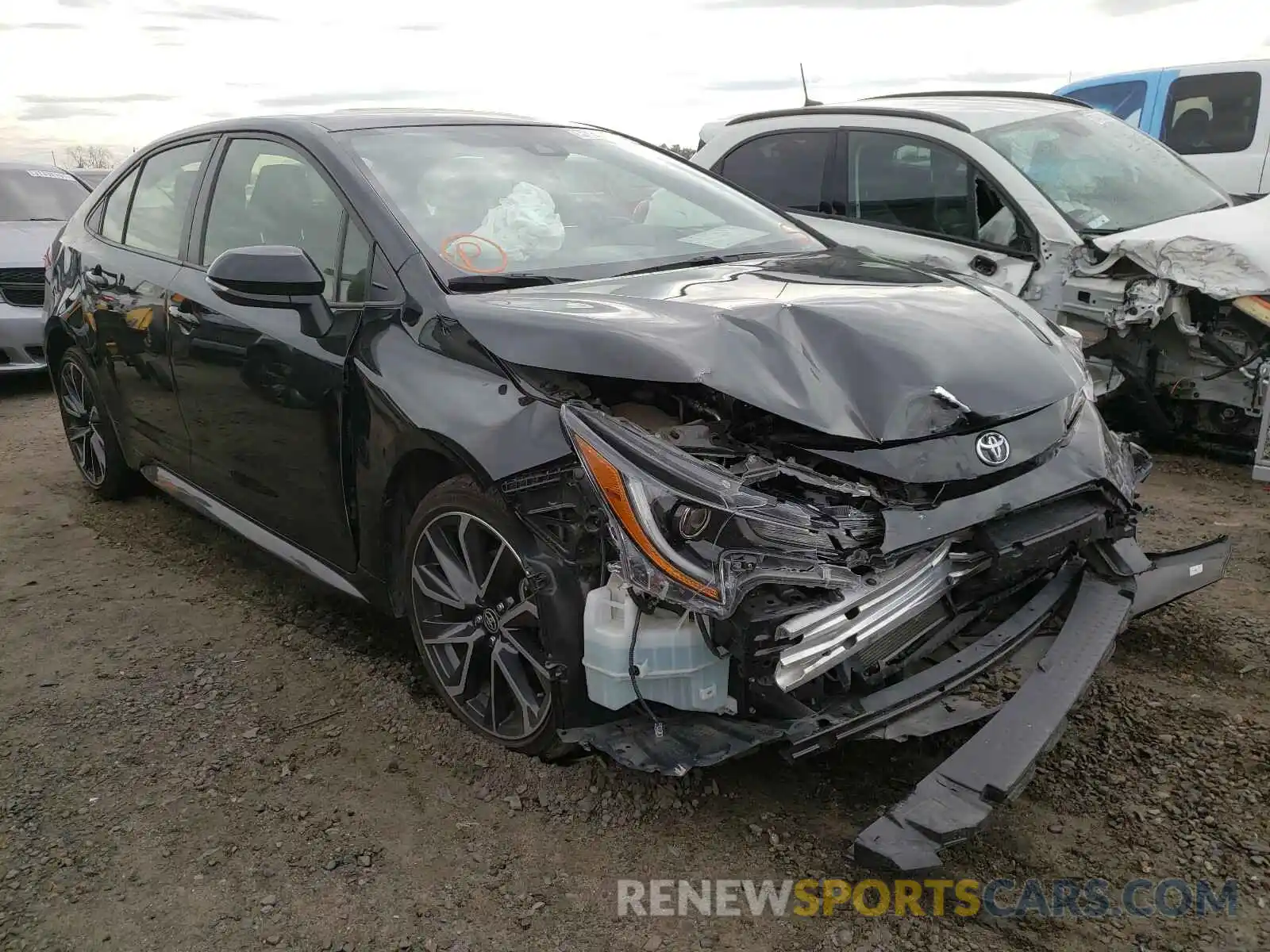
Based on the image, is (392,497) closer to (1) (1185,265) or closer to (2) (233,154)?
(2) (233,154)

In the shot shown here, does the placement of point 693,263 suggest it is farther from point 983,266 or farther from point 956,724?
point 983,266

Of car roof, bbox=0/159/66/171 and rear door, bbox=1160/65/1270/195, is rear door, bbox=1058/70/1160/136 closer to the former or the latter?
rear door, bbox=1160/65/1270/195

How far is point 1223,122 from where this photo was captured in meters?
8.77

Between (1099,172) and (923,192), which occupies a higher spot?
(1099,172)

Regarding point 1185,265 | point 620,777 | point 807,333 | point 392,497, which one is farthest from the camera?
point 1185,265

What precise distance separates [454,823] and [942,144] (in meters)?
4.56

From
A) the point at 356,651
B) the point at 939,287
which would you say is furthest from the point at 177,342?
the point at 939,287

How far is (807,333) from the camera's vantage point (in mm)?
2500

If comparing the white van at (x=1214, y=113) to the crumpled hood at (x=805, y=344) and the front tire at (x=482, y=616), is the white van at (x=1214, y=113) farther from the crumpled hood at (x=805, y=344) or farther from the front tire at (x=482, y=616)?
the front tire at (x=482, y=616)

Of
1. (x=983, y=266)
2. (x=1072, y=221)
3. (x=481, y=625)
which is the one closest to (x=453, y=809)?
(x=481, y=625)

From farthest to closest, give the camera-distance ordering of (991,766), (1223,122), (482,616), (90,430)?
(1223,122) → (90,430) → (482,616) → (991,766)

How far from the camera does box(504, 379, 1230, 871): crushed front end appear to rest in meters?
2.17

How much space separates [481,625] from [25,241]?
7790 mm

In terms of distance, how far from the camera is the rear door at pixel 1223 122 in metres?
8.51
